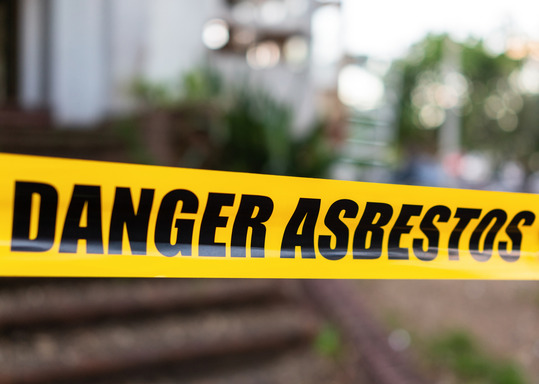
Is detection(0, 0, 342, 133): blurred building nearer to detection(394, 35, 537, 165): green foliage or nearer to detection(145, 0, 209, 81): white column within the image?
detection(145, 0, 209, 81): white column

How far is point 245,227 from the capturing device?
1300 millimetres

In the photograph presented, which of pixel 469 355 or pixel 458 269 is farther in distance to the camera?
pixel 469 355

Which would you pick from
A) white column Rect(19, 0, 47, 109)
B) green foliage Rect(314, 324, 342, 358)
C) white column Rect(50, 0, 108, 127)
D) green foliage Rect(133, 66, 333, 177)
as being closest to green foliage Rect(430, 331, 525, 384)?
green foliage Rect(314, 324, 342, 358)

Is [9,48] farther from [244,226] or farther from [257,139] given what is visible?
[244,226]

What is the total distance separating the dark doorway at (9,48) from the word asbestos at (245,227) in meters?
5.74

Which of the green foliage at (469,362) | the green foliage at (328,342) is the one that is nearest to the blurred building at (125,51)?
the green foliage at (328,342)

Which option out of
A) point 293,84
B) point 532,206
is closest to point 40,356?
point 532,206

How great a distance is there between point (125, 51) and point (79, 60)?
516 millimetres

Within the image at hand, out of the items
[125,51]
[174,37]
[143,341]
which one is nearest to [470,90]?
[174,37]

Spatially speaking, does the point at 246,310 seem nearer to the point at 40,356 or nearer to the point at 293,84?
the point at 40,356

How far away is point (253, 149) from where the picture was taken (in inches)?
157

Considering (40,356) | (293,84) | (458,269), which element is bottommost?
(40,356)

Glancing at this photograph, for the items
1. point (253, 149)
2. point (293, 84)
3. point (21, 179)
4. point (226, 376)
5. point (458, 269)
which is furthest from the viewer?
point (293, 84)

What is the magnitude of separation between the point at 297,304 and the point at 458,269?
204 cm
